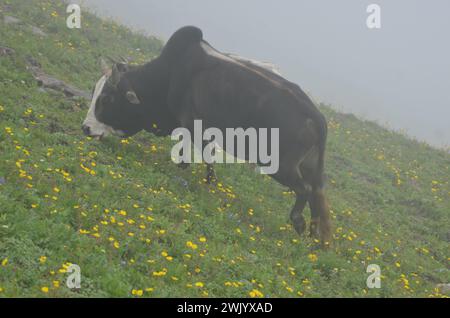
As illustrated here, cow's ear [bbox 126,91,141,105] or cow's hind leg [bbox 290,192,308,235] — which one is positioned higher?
cow's ear [bbox 126,91,141,105]

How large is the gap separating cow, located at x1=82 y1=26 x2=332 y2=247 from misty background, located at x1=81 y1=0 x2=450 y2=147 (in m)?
35.3

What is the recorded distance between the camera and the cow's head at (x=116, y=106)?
12.3m

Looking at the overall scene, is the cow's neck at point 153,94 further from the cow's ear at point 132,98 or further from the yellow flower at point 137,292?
the yellow flower at point 137,292

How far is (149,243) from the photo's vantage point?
828cm

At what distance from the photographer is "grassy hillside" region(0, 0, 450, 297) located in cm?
732

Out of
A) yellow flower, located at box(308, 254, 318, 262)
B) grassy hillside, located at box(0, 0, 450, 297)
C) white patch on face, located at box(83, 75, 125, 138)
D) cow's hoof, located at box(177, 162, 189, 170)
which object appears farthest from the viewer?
cow's hoof, located at box(177, 162, 189, 170)

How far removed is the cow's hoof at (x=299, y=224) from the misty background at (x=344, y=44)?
120ft

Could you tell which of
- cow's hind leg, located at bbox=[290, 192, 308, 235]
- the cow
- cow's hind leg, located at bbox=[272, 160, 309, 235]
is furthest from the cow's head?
cow's hind leg, located at bbox=[290, 192, 308, 235]

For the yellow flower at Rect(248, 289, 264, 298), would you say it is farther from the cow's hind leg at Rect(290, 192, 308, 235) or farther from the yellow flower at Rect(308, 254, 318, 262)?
the cow's hind leg at Rect(290, 192, 308, 235)

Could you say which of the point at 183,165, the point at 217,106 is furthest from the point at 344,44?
the point at 217,106

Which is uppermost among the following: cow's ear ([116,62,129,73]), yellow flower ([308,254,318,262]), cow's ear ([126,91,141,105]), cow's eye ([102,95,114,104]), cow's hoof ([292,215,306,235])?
cow's ear ([116,62,129,73])

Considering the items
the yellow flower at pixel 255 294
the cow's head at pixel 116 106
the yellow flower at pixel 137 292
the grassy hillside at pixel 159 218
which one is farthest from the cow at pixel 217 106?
the yellow flower at pixel 137 292
